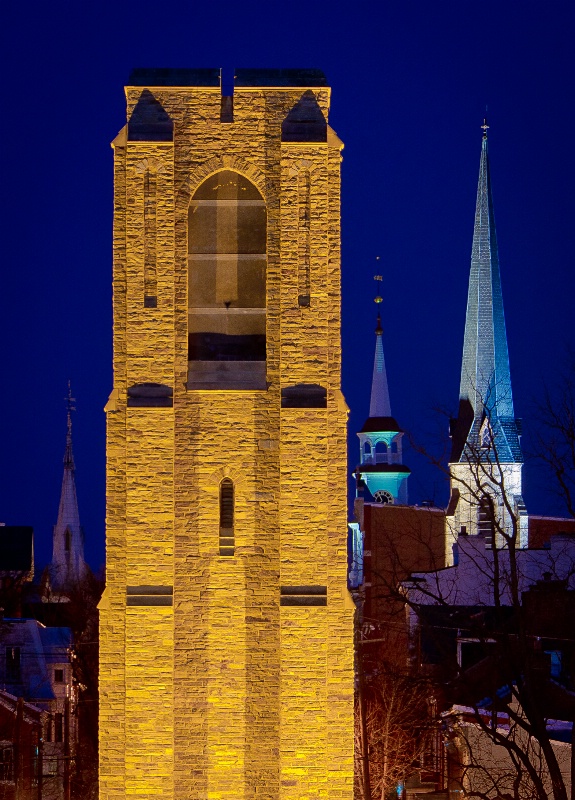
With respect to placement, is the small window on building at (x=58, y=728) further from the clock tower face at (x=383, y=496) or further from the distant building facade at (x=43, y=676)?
the clock tower face at (x=383, y=496)

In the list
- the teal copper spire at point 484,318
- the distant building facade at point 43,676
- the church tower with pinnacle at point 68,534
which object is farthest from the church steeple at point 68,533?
the distant building facade at point 43,676

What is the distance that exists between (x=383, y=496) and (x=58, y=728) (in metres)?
33.3

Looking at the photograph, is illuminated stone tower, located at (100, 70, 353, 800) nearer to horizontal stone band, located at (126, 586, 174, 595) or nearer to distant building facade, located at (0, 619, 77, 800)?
horizontal stone band, located at (126, 586, 174, 595)

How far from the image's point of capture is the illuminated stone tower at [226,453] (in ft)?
81.4

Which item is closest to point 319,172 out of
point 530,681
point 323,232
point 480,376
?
point 323,232

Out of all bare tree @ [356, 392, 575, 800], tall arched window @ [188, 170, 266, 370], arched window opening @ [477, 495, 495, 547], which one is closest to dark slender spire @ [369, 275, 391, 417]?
arched window opening @ [477, 495, 495, 547]

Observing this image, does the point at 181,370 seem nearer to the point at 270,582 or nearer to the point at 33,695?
the point at 270,582

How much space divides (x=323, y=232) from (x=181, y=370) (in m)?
3.52

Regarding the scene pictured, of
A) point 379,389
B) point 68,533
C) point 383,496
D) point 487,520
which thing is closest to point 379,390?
point 379,389

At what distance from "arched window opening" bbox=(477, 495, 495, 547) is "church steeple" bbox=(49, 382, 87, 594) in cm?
4965

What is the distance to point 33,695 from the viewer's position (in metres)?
57.0

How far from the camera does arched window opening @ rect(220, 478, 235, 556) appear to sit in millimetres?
25188

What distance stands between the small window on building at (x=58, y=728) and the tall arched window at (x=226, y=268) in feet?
121

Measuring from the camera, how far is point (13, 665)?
59.0 metres
